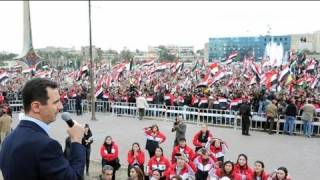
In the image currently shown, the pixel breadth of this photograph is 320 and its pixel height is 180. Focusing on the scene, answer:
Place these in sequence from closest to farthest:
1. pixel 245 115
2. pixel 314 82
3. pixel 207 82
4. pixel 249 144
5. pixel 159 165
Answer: pixel 159 165 < pixel 249 144 < pixel 245 115 < pixel 314 82 < pixel 207 82

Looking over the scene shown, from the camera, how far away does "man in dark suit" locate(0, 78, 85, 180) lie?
2166 millimetres

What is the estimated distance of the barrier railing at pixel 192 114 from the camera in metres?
16.6

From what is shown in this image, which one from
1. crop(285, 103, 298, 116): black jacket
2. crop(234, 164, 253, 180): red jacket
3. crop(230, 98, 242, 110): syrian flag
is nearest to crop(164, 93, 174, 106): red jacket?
crop(230, 98, 242, 110): syrian flag

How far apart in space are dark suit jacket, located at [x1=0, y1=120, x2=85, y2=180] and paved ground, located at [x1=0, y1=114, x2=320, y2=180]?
27.7 ft

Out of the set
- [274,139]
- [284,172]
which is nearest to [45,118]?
[284,172]

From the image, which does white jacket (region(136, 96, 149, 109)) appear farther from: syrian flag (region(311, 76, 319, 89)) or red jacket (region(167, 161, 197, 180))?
red jacket (region(167, 161, 197, 180))

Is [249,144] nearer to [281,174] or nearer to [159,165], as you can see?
[159,165]

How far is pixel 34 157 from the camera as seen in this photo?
216 centimetres

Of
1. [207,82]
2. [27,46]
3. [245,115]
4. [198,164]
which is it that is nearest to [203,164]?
[198,164]

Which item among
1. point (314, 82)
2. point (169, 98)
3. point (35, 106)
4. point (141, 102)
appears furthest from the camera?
point (314, 82)

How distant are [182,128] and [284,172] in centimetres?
472

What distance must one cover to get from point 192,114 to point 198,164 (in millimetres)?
10587

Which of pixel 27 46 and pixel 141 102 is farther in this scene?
pixel 27 46

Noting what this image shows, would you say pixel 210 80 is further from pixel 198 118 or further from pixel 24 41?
pixel 24 41
